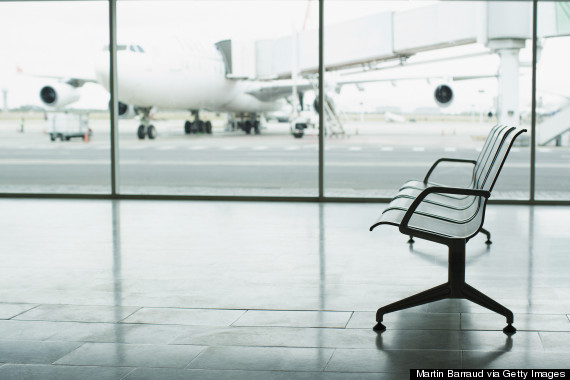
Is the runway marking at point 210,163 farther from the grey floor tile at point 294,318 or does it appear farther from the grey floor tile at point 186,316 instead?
the grey floor tile at point 186,316

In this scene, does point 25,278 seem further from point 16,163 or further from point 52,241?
point 16,163

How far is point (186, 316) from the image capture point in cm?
288

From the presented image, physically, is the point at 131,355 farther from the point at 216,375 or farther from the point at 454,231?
the point at 454,231

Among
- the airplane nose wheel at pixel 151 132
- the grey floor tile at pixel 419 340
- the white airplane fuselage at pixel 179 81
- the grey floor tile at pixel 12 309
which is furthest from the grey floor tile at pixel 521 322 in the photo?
the white airplane fuselage at pixel 179 81

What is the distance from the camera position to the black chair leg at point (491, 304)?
2.60 m

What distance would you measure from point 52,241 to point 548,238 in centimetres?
339

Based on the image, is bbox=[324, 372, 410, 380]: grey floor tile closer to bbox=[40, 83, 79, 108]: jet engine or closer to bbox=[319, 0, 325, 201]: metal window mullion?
bbox=[319, 0, 325, 201]: metal window mullion

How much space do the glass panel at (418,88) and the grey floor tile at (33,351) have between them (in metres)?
4.99

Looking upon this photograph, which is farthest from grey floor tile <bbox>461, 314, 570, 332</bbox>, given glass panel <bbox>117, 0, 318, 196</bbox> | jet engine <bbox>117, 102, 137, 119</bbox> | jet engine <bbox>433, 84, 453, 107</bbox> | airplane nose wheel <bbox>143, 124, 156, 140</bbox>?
jet engine <bbox>117, 102, 137, 119</bbox>

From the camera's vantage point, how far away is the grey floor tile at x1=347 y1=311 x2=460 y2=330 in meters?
2.70

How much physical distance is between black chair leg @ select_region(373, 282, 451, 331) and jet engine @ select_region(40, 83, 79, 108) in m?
8.51

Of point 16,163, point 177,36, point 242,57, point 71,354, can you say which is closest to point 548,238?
point 71,354
